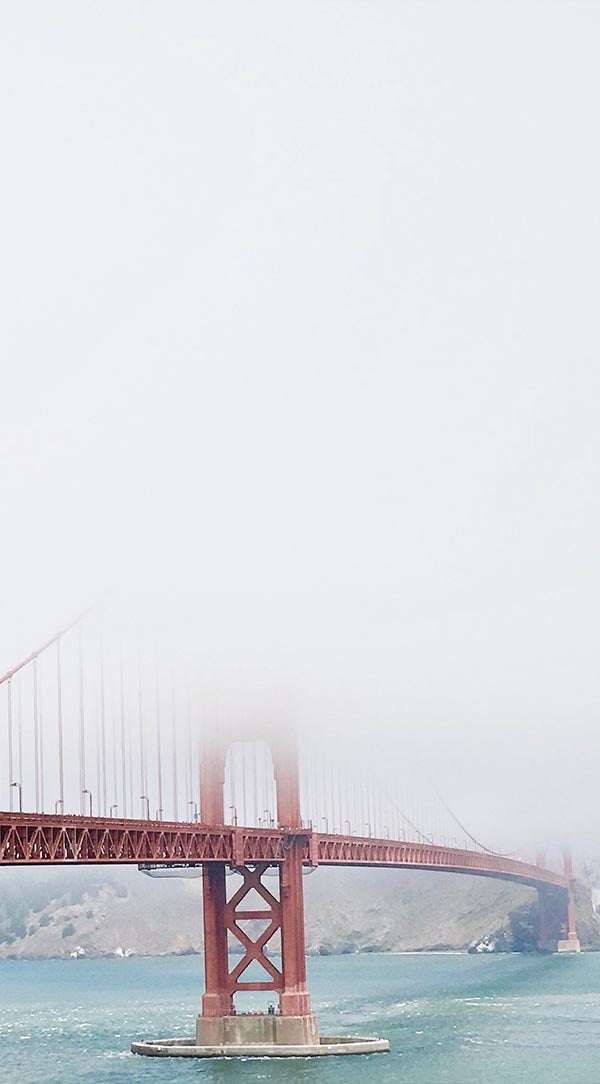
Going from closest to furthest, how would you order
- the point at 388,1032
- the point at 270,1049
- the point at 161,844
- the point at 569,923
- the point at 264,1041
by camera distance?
the point at 161,844
the point at 270,1049
the point at 264,1041
the point at 388,1032
the point at 569,923

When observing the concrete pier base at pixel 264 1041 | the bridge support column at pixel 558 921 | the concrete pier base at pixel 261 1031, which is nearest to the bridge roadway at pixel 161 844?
the concrete pier base at pixel 261 1031

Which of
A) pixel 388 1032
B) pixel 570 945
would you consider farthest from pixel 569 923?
pixel 388 1032

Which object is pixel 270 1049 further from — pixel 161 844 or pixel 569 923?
pixel 569 923

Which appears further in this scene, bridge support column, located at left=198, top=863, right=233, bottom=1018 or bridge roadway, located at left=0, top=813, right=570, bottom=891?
bridge support column, located at left=198, top=863, right=233, bottom=1018

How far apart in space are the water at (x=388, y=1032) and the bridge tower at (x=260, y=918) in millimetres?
1358

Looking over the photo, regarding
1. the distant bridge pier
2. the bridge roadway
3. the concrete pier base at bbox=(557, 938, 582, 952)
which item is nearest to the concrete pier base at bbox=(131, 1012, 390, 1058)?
the bridge roadway

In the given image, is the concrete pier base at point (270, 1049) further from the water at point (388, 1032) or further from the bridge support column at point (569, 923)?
the bridge support column at point (569, 923)

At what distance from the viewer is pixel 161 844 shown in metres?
59.7

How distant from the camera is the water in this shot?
61125mm

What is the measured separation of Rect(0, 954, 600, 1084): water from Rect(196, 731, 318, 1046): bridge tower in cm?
136

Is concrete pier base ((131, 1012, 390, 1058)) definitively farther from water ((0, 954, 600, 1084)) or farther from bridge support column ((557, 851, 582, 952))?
bridge support column ((557, 851, 582, 952))

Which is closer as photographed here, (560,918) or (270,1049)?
(270,1049)

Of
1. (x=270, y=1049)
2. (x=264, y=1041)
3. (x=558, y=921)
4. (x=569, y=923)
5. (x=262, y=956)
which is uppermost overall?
(x=558, y=921)

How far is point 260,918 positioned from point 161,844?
721 centimetres
